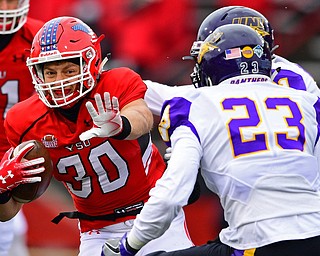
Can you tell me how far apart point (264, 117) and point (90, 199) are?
3.79ft

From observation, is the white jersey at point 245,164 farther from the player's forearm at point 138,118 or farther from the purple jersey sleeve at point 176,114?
the player's forearm at point 138,118

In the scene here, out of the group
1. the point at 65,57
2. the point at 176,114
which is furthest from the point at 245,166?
the point at 65,57

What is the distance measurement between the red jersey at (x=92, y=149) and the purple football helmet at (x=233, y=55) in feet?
2.12

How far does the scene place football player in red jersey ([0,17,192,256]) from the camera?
3750 millimetres

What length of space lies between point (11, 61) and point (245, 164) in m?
2.36

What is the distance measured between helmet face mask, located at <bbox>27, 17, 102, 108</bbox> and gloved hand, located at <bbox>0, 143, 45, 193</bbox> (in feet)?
0.86

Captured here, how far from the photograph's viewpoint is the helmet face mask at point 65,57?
371 cm

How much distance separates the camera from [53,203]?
675 cm

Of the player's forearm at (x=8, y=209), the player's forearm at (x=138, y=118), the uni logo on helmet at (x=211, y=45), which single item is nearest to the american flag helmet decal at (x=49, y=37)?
the player's forearm at (x=138, y=118)

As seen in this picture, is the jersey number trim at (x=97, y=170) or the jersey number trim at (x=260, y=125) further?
the jersey number trim at (x=97, y=170)

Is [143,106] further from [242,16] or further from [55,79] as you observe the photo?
[242,16]

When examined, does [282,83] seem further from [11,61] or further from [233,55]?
[11,61]

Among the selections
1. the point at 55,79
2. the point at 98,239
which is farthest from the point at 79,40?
the point at 98,239

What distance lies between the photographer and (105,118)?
3.33 metres
